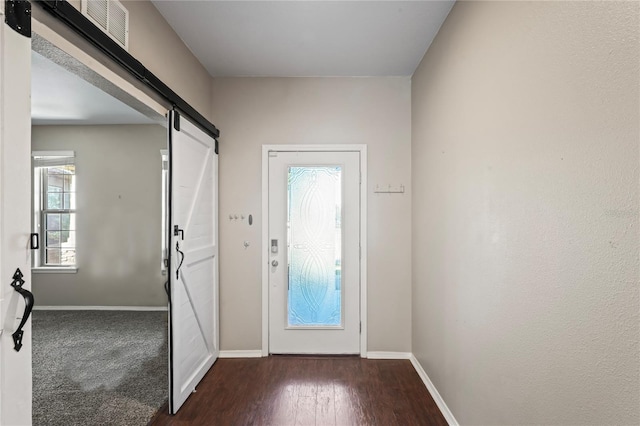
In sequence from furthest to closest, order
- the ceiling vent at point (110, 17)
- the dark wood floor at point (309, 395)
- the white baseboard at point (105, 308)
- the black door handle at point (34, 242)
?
1. the white baseboard at point (105, 308)
2. the dark wood floor at point (309, 395)
3. the ceiling vent at point (110, 17)
4. the black door handle at point (34, 242)

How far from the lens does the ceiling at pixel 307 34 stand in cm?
210

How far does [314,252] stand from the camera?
10.4 feet

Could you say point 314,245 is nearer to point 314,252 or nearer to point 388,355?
point 314,252

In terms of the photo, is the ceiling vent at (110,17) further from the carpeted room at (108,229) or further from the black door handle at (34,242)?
the carpeted room at (108,229)

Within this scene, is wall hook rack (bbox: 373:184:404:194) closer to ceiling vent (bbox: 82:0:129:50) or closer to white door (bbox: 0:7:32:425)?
ceiling vent (bbox: 82:0:129:50)

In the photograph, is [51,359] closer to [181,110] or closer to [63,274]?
[63,274]

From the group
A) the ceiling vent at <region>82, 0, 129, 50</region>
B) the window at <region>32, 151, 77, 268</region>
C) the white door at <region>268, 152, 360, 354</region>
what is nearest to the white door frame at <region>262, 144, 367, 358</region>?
the white door at <region>268, 152, 360, 354</region>

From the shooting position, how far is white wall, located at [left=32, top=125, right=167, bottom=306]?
4.66 m

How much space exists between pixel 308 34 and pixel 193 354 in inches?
105

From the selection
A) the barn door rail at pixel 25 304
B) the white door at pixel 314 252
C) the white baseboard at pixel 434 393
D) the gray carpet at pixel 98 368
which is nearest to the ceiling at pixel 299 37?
the white door at pixel 314 252

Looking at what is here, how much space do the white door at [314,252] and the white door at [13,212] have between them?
6.84 ft

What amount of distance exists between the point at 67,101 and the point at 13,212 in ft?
11.6

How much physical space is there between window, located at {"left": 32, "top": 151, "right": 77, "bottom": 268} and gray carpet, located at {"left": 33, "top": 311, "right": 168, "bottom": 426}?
0.82 metres

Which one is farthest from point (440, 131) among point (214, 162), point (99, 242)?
point (99, 242)
